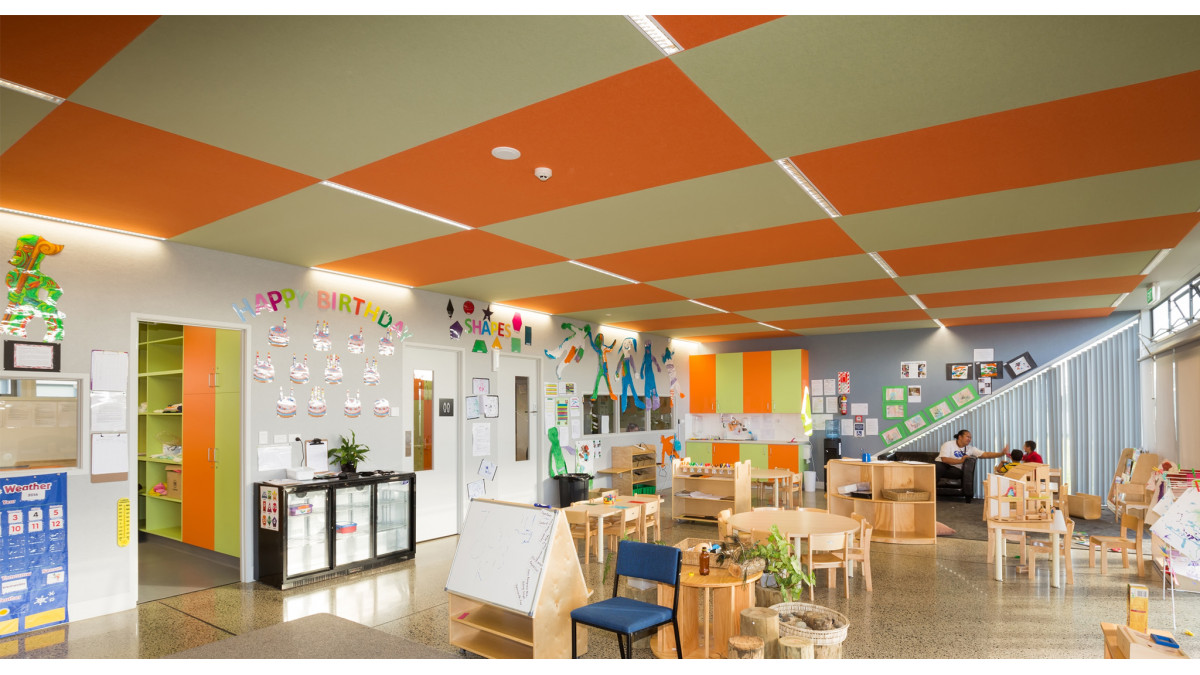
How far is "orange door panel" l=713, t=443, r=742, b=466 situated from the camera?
12.6 meters

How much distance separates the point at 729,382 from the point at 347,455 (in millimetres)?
7832

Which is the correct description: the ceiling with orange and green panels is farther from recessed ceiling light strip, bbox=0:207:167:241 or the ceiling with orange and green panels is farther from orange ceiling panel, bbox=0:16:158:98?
recessed ceiling light strip, bbox=0:207:167:241

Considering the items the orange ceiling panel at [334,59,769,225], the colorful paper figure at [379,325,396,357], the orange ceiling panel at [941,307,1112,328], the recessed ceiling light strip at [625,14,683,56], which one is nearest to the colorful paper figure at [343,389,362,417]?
the colorful paper figure at [379,325,396,357]

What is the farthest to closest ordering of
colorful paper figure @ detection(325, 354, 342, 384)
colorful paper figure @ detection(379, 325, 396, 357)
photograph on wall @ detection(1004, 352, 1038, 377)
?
photograph on wall @ detection(1004, 352, 1038, 377) → colorful paper figure @ detection(379, 325, 396, 357) → colorful paper figure @ detection(325, 354, 342, 384)

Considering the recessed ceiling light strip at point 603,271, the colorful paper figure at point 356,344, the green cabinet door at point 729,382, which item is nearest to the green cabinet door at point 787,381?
the green cabinet door at point 729,382

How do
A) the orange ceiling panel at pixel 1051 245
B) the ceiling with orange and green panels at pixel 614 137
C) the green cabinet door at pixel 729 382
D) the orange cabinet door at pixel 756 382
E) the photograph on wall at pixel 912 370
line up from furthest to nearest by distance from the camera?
the green cabinet door at pixel 729 382 → the orange cabinet door at pixel 756 382 → the photograph on wall at pixel 912 370 → the orange ceiling panel at pixel 1051 245 → the ceiling with orange and green panels at pixel 614 137

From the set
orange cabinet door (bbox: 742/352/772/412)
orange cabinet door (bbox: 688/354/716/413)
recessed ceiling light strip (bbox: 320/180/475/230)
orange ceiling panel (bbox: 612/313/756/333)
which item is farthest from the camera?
orange cabinet door (bbox: 688/354/716/413)

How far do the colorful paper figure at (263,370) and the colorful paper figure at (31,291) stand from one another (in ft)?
5.15

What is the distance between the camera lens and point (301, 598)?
235 inches

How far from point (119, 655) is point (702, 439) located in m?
10.2

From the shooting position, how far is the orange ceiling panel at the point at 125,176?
3514 millimetres

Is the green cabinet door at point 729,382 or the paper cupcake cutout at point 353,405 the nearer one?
the paper cupcake cutout at point 353,405

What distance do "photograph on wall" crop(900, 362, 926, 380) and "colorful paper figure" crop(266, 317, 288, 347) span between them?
10307 mm

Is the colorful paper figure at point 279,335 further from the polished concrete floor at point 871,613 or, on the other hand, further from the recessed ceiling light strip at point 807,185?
the recessed ceiling light strip at point 807,185
